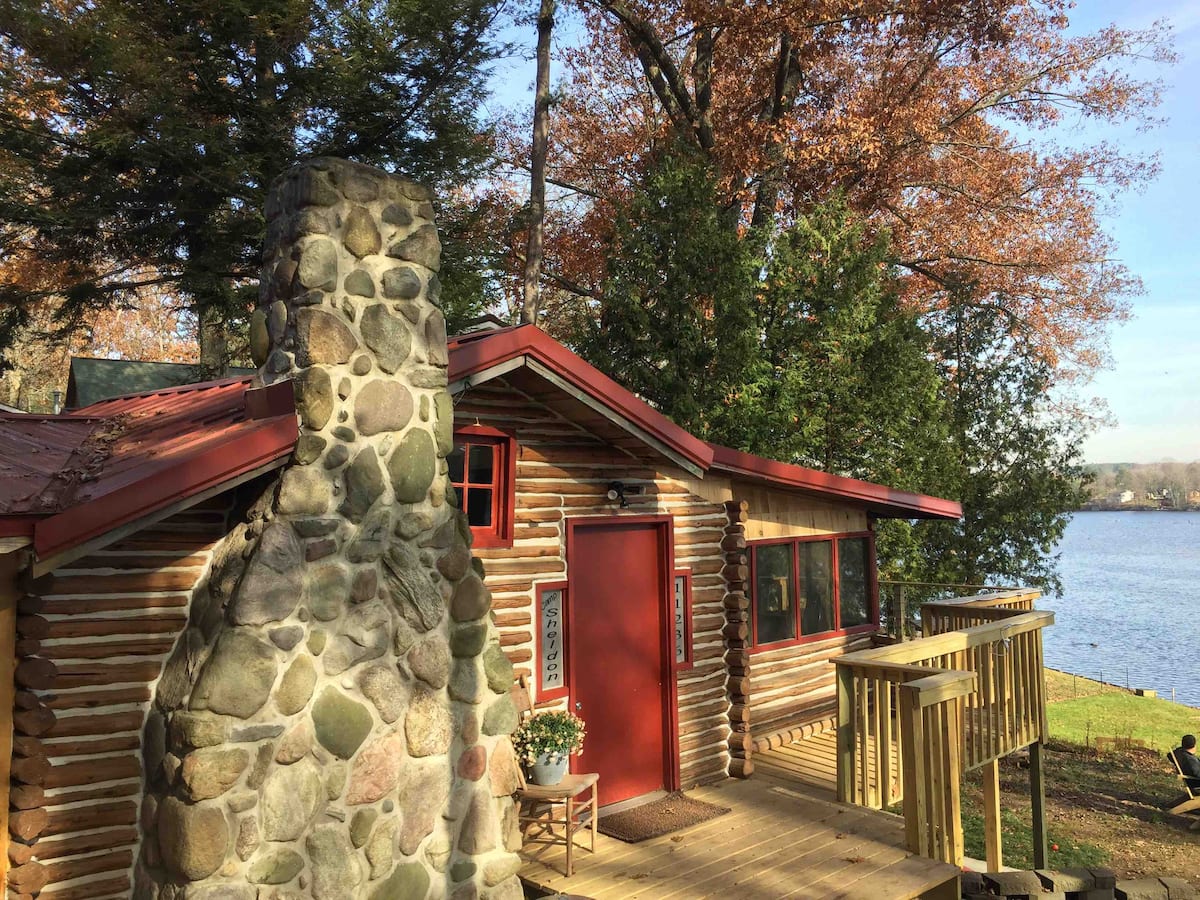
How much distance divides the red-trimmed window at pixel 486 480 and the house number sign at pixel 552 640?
0.64m

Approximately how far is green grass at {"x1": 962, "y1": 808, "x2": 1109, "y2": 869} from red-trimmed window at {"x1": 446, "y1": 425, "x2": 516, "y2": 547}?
19.1 ft

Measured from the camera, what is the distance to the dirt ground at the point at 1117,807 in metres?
9.24

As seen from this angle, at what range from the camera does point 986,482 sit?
52.1 feet

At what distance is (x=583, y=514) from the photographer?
697 cm

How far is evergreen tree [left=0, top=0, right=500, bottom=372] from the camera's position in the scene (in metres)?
13.0

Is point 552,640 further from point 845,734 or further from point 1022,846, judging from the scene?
point 1022,846

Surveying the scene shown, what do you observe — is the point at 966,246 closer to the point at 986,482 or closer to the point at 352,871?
the point at 986,482

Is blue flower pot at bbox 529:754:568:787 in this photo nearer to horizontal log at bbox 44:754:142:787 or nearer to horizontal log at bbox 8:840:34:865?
horizontal log at bbox 44:754:142:787

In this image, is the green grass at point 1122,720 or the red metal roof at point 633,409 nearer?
the red metal roof at point 633,409

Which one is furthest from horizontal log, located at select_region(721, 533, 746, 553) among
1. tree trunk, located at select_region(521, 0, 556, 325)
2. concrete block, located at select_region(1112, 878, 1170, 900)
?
tree trunk, located at select_region(521, 0, 556, 325)

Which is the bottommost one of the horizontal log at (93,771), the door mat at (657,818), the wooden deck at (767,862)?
the door mat at (657,818)

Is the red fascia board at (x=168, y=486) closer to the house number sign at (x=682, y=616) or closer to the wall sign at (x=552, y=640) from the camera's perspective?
the wall sign at (x=552, y=640)

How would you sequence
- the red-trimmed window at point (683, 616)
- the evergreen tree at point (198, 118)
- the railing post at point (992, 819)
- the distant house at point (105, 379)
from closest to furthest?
the railing post at point (992, 819) < the red-trimmed window at point (683, 616) < the distant house at point (105, 379) < the evergreen tree at point (198, 118)

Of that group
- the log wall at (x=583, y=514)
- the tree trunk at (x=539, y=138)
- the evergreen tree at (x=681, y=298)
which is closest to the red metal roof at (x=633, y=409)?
the log wall at (x=583, y=514)
